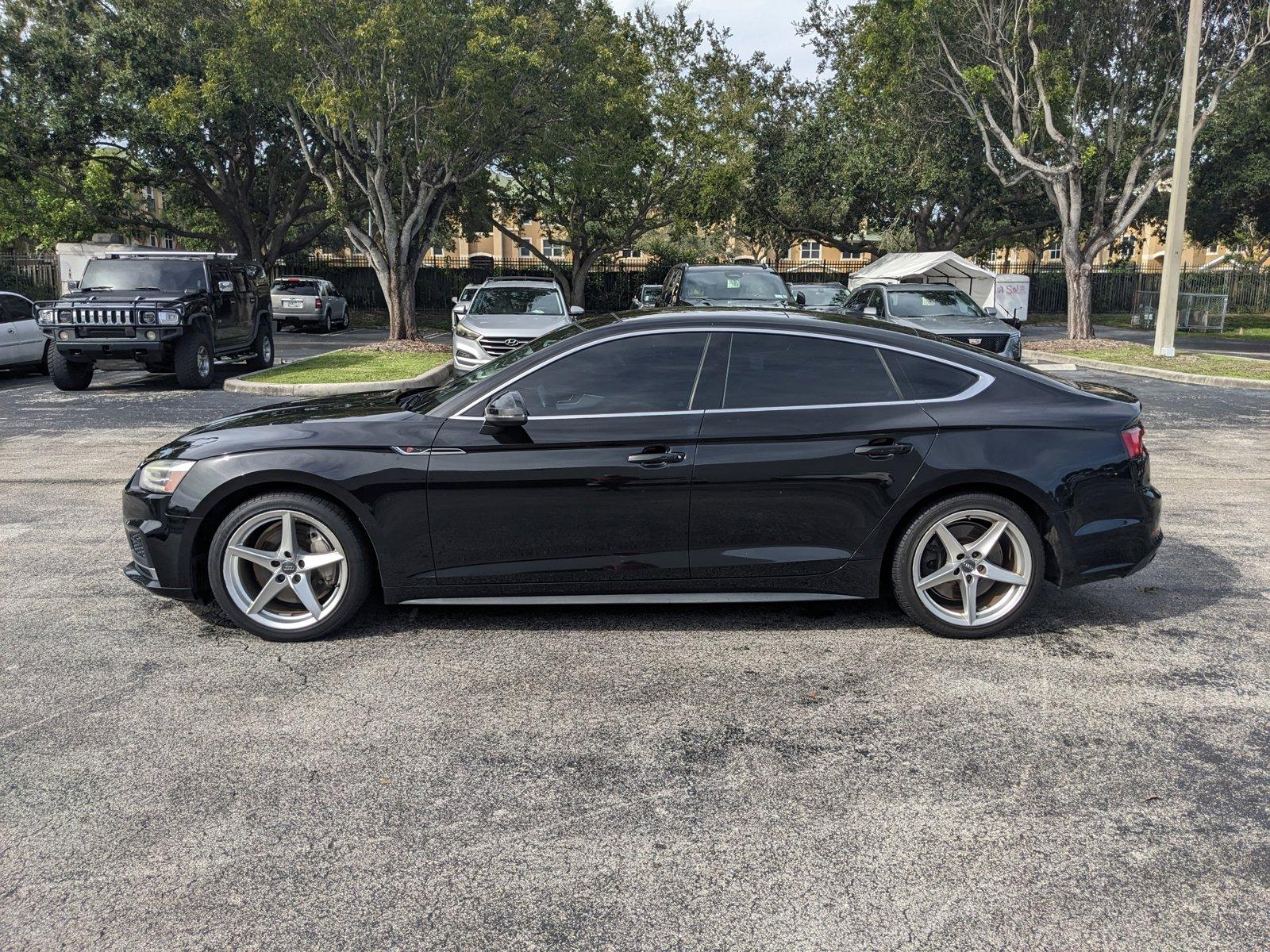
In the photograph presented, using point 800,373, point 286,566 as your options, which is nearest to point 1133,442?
point 800,373

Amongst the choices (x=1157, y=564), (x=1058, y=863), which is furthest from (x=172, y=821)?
(x=1157, y=564)

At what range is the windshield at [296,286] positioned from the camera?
102ft

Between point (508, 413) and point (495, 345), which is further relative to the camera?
point (495, 345)

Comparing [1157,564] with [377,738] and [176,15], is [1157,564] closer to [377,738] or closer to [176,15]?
[377,738]

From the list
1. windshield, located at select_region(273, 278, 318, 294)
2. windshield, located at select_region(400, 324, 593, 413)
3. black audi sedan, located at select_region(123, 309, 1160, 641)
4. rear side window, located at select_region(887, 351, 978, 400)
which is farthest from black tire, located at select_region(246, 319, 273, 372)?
rear side window, located at select_region(887, 351, 978, 400)

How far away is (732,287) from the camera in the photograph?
15.9 meters

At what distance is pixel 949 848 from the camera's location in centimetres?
313

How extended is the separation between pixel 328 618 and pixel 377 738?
1.12 meters

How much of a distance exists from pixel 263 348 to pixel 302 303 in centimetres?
1314

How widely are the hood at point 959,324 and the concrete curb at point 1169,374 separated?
419 centimetres

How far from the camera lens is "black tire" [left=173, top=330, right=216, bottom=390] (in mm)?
14984

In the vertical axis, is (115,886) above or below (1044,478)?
below

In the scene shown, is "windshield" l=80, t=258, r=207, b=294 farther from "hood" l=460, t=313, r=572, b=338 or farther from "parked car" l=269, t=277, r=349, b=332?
"parked car" l=269, t=277, r=349, b=332

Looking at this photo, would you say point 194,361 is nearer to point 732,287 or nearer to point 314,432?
point 732,287
